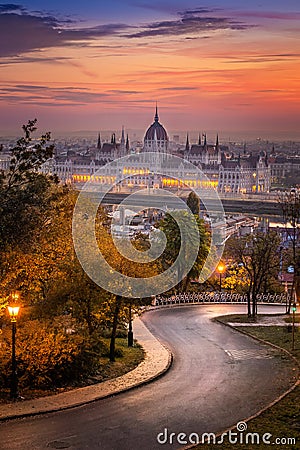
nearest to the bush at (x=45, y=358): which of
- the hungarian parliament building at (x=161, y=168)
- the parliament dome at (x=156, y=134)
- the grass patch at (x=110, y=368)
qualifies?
the grass patch at (x=110, y=368)

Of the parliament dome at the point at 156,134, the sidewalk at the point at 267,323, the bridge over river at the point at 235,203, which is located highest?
the parliament dome at the point at 156,134

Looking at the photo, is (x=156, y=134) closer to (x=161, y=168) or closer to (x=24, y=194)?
(x=161, y=168)

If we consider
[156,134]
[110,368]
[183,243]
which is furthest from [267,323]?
[156,134]

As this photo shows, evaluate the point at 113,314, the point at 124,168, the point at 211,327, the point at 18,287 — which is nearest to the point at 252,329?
the point at 211,327

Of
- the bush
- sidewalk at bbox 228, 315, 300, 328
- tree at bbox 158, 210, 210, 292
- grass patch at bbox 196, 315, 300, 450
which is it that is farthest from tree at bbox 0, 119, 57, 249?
tree at bbox 158, 210, 210, 292

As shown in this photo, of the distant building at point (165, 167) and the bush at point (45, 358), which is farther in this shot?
the distant building at point (165, 167)

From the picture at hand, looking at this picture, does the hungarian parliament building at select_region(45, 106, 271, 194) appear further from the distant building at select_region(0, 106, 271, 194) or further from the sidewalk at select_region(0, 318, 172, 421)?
the sidewalk at select_region(0, 318, 172, 421)

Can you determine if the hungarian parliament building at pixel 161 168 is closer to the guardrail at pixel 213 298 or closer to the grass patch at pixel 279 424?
the guardrail at pixel 213 298

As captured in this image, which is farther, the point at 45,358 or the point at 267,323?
the point at 267,323
